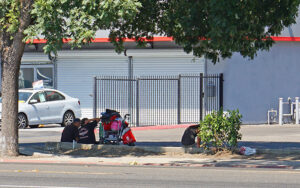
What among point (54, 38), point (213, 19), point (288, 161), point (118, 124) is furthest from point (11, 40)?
point (288, 161)

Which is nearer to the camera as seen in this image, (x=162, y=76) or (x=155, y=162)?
(x=155, y=162)

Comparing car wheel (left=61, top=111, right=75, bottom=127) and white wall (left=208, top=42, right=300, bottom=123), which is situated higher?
white wall (left=208, top=42, right=300, bottom=123)

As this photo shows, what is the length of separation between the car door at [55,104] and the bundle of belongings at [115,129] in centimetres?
916

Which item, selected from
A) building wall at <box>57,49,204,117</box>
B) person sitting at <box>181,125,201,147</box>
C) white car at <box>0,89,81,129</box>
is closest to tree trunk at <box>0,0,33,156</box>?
person sitting at <box>181,125,201,147</box>

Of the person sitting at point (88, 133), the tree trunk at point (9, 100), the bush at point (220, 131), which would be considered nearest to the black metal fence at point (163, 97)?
the person sitting at point (88, 133)

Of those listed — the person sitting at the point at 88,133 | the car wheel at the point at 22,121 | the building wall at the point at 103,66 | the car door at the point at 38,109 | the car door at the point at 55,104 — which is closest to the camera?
the person sitting at the point at 88,133

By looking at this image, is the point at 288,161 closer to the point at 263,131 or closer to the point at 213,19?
the point at 213,19

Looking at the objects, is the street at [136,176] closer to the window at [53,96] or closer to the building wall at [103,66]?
the window at [53,96]

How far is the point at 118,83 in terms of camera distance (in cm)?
3055

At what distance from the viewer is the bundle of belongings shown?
19047mm

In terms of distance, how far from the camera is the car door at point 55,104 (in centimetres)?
2805

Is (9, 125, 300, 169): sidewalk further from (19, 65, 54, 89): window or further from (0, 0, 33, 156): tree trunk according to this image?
(19, 65, 54, 89): window

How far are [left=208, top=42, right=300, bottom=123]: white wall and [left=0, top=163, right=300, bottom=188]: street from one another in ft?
48.2

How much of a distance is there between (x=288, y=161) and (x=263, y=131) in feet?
33.7
